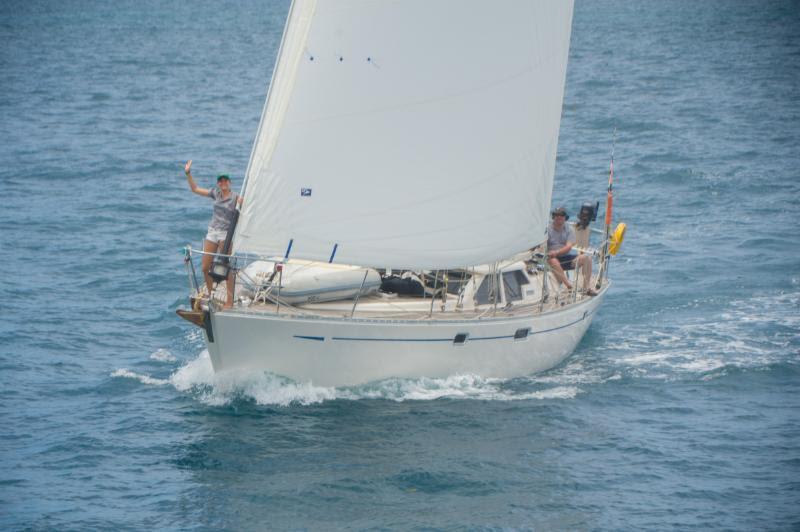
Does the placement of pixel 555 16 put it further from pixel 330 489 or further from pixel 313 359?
pixel 330 489

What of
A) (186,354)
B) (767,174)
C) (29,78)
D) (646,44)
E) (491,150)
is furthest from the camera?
(646,44)

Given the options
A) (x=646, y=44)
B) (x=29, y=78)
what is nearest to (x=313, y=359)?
(x=29, y=78)

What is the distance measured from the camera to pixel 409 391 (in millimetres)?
23656

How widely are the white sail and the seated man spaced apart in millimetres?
2682

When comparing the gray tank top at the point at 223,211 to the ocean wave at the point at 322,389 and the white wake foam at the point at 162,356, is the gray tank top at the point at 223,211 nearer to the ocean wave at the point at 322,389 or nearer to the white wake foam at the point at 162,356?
the ocean wave at the point at 322,389

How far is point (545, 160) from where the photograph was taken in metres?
24.3

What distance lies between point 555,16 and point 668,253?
12.7 metres

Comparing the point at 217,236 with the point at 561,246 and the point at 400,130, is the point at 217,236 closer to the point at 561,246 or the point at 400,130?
the point at 400,130

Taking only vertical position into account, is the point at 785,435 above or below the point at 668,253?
below

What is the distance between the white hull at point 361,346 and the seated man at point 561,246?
5.81 feet

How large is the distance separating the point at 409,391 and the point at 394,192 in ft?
13.9

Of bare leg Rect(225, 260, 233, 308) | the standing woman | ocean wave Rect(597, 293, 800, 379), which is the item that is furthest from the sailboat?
ocean wave Rect(597, 293, 800, 379)

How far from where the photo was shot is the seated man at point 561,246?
85.9ft

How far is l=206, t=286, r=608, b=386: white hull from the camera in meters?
22.6
